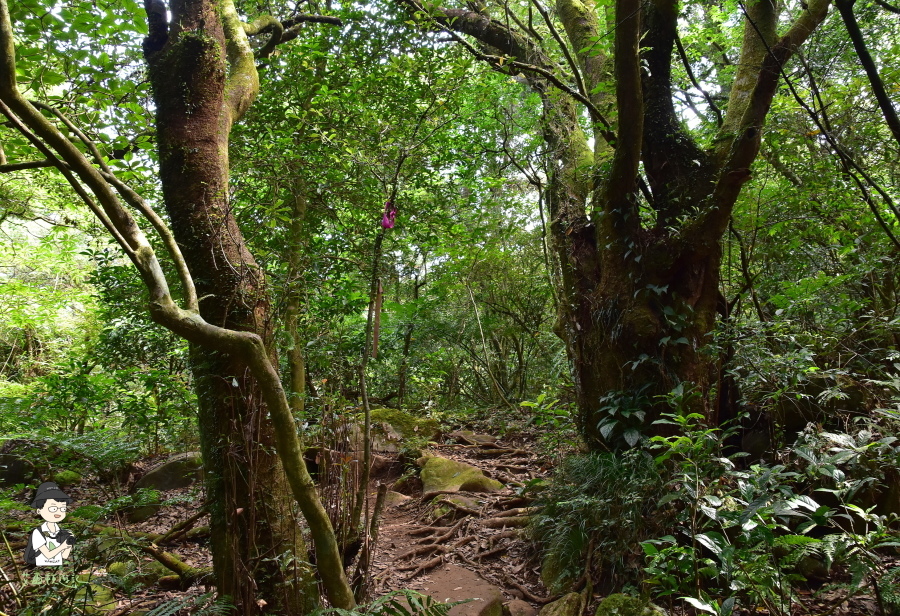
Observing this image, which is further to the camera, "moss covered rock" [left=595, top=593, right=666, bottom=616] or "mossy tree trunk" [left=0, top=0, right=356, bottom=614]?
"moss covered rock" [left=595, top=593, right=666, bottom=616]

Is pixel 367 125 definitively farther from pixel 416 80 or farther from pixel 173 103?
pixel 173 103

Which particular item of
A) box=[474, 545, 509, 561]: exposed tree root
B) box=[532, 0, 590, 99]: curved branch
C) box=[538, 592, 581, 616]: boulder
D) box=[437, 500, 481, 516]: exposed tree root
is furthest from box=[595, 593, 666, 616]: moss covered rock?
box=[532, 0, 590, 99]: curved branch

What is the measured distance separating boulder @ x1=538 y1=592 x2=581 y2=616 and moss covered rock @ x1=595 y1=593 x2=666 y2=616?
51cm

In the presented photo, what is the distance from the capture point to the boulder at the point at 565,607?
310 cm

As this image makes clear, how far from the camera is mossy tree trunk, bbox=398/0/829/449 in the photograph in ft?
12.3

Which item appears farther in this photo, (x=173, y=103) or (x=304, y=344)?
(x=304, y=344)

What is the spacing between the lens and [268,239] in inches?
184

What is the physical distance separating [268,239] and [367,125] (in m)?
1.39

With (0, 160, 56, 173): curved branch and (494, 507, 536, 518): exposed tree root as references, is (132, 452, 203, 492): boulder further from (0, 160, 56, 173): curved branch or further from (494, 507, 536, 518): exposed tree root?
(0, 160, 56, 173): curved branch

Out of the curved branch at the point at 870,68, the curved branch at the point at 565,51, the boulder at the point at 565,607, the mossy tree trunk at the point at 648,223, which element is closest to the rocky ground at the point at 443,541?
the boulder at the point at 565,607

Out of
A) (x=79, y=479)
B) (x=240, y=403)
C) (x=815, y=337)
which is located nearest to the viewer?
(x=240, y=403)

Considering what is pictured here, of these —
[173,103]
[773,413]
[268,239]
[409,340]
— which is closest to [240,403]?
[173,103]

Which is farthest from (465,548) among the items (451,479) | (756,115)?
(756,115)

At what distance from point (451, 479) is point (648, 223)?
3489 millimetres
